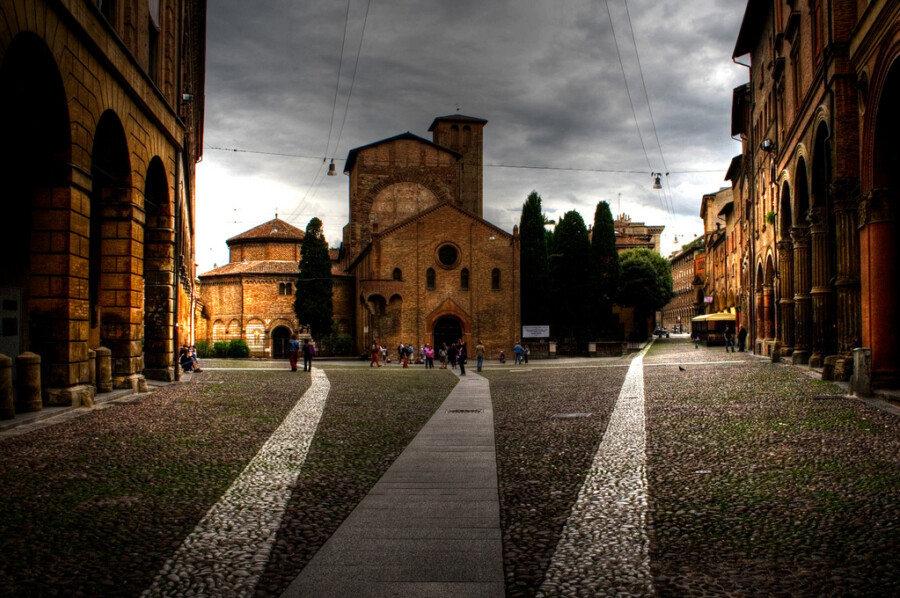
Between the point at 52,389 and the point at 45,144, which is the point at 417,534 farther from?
the point at 45,144

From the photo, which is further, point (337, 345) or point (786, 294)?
point (337, 345)

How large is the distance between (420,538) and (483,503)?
1.08m

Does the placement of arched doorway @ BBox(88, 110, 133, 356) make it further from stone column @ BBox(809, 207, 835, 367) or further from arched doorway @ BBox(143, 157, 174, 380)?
stone column @ BBox(809, 207, 835, 367)

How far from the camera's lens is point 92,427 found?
9625mm

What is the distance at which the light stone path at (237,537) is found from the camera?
4051 mm

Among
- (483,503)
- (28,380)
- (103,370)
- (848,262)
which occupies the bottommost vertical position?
(483,503)

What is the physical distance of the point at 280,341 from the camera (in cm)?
5303

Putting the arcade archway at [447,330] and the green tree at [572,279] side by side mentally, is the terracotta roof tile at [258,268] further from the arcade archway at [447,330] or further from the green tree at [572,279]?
the green tree at [572,279]

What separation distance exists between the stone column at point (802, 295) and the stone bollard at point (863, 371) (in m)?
8.72

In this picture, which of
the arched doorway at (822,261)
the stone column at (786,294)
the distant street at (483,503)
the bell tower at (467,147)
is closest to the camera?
the distant street at (483,503)

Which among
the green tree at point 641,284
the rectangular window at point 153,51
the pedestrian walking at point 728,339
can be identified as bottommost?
the pedestrian walking at point 728,339

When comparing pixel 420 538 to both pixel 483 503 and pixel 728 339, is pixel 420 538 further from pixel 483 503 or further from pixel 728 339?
pixel 728 339

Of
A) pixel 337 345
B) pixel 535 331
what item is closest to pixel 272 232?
pixel 337 345

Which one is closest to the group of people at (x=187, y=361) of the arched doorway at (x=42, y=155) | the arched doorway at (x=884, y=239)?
the arched doorway at (x=42, y=155)
